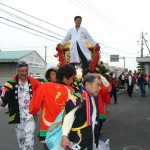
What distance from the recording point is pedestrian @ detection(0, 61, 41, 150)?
464 cm

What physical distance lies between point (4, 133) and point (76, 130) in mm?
4921

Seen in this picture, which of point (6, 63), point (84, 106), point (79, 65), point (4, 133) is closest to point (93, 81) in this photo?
point (84, 106)

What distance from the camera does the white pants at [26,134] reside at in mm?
4565

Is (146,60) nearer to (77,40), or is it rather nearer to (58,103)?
(77,40)

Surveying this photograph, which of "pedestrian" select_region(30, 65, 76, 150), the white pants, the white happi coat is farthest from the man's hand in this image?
the white happi coat

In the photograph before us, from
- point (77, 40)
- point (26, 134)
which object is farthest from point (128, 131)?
point (26, 134)

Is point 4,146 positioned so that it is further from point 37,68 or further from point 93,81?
point 37,68

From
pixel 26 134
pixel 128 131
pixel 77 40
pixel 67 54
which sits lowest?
pixel 128 131

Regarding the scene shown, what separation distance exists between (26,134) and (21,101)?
53cm

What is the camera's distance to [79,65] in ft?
22.4

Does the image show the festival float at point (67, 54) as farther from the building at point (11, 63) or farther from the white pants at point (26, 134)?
the building at point (11, 63)

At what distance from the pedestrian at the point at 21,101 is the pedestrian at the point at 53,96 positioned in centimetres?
90

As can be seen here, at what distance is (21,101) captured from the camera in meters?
4.75

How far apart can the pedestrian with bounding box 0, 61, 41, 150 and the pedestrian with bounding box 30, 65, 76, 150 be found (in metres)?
0.90
